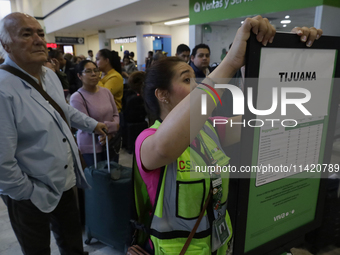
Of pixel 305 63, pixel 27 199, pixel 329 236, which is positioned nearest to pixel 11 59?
pixel 27 199

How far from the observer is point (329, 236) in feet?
6.32

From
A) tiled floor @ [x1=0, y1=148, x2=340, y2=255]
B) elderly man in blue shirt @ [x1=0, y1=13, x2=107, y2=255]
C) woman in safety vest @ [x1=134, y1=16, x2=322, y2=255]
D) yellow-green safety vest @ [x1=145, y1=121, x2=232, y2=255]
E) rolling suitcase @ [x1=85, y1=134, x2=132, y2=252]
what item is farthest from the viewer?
tiled floor @ [x1=0, y1=148, x2=340, y2=255]

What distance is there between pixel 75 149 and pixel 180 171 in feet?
3.10

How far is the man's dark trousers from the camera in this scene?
143 cm

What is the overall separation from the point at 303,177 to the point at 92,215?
1815 mm

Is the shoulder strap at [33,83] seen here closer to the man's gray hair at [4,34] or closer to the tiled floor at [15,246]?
the man's gray hair at [4,34]

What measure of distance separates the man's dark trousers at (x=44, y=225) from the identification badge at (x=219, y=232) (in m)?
1.05

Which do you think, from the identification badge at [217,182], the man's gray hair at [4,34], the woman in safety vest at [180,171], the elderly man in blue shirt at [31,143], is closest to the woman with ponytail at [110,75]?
the elderly man in blue shirt at [31,143]

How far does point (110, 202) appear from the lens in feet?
6.56

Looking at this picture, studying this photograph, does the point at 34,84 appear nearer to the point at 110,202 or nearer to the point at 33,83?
the point at 33,83

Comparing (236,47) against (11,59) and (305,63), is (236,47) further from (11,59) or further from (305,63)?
(11,59)

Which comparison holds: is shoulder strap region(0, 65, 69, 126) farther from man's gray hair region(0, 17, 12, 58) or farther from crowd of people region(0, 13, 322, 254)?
man's gray hair region(0, 17, 12, 58)

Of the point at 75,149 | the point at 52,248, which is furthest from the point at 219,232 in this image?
the point at 52,248

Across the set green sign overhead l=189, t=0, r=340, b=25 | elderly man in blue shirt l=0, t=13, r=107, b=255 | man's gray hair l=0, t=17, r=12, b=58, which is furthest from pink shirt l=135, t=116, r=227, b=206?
green sign overhead l=189, t=0, r=340, b=25
